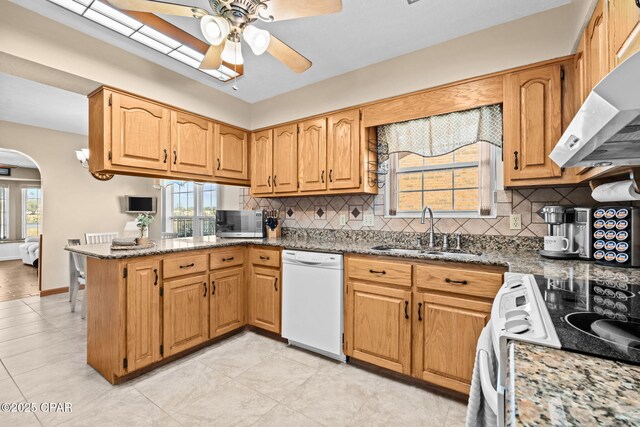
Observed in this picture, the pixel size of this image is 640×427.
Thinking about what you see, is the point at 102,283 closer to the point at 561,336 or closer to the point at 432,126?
the point at 561,336

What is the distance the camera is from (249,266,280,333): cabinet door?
2.77 m

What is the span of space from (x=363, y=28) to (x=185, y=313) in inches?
106

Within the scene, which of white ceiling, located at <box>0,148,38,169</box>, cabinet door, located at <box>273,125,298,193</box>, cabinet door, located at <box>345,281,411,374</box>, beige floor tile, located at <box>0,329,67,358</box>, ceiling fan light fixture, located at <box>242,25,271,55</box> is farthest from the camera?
white ceiling, located at <box>0,148,38,169</box>

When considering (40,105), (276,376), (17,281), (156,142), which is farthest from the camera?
(17,281)

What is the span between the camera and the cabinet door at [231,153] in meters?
3.18

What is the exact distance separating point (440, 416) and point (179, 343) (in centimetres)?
201

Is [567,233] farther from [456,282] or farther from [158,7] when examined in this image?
[158,7]

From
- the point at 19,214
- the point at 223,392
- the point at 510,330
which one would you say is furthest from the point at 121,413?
the point at 19,214

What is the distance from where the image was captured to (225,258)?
2781mm

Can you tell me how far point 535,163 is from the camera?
1.92 meters

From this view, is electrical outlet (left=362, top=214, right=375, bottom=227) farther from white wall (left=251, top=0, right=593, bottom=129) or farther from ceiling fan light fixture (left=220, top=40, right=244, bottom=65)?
ceiling fan light fixture (left=220, top=40, right=244, bottom=65)

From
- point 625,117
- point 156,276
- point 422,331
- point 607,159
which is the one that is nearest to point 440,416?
point 422,331

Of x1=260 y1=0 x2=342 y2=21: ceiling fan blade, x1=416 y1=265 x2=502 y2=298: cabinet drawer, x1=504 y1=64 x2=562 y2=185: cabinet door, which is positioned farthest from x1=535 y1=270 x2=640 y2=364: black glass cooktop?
x1=260 y1=0 x2=342 y2=21: ceiling fan blade

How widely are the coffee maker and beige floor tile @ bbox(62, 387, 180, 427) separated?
255cm
